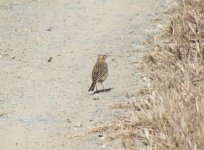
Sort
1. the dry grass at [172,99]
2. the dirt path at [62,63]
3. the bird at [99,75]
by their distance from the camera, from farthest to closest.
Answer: the bird at [99,75]
the dirt path at [62,63]
the dry grass at [172,99]

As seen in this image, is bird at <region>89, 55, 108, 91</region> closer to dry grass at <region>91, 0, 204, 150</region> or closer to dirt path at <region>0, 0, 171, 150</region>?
dirt path at <region>0, 0, 171, 150</region>

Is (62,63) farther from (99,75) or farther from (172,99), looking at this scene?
(172,99)

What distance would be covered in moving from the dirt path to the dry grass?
36cm

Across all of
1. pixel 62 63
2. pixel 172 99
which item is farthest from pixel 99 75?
pixel 172 99

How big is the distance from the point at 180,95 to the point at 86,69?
145 inches

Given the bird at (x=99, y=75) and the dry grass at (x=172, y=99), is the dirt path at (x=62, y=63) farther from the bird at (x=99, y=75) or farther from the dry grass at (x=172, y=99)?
the dry grass at (x=172, y=99)

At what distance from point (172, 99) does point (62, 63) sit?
14.1 feet

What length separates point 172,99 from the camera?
26.9 ft

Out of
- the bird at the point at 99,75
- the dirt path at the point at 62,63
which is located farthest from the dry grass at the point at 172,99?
the bird at the point at 99,75

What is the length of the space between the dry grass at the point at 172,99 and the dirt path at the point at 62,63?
36 cm

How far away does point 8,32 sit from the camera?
14.3 metres

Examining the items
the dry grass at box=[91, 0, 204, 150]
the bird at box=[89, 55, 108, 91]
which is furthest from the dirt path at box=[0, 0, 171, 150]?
the dry grass at box=[91, 0, 204, 150]

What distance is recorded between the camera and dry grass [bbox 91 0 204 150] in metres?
7.43

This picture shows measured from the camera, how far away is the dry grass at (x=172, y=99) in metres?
7.43
